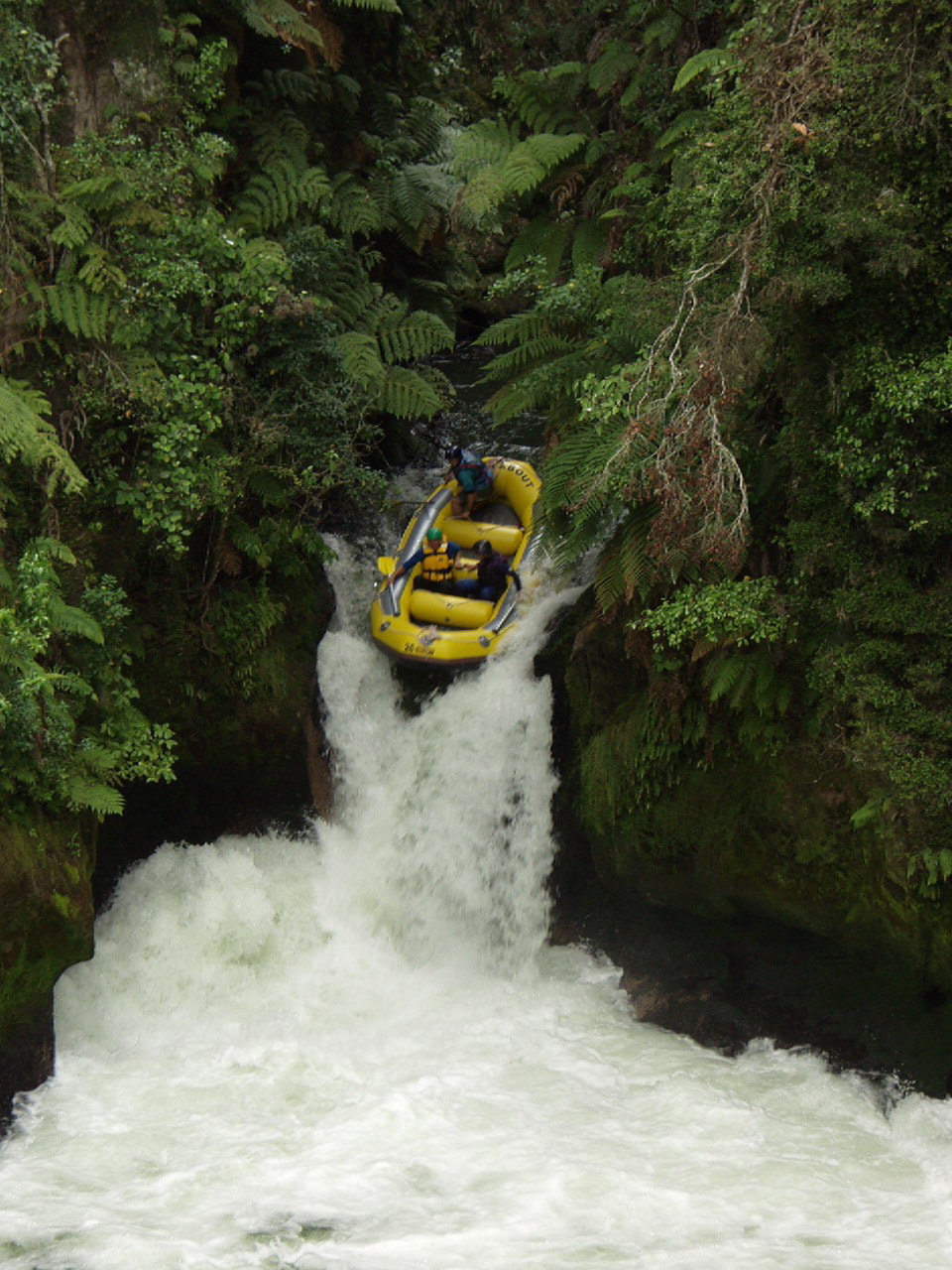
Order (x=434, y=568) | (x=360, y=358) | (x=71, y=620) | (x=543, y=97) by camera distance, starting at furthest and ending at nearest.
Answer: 1. (x=434, y=568)
2. (x=360, y=358)
3. (x=543, y=97)
4. (x=71, y=620)

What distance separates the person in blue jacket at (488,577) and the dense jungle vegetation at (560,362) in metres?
1.25

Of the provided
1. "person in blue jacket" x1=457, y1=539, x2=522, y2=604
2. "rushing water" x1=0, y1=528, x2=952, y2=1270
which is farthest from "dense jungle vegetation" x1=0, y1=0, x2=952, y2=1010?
"person in blue jacket" x1=457, y1=539, x2=522, y2=604

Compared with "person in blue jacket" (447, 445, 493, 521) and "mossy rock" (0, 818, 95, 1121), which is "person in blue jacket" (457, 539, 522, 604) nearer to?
"person in blue jacket" (447, 445, 493, 521)

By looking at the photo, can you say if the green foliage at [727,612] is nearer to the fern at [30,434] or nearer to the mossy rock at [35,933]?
the fern at [30,434]

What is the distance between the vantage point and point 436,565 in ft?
36.9

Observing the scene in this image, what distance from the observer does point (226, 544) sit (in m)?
9.91

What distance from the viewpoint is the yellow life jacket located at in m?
11.2

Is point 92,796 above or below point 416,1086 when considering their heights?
above

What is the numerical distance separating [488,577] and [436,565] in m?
0.48

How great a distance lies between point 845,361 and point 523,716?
4.05m

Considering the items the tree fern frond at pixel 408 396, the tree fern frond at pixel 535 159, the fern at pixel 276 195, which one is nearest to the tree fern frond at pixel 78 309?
the fern at pixel 276 195

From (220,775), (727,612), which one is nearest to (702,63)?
(727,612)

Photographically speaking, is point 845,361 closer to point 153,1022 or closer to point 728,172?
point 728,172

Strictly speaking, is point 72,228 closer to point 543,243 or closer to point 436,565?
point 543,243
